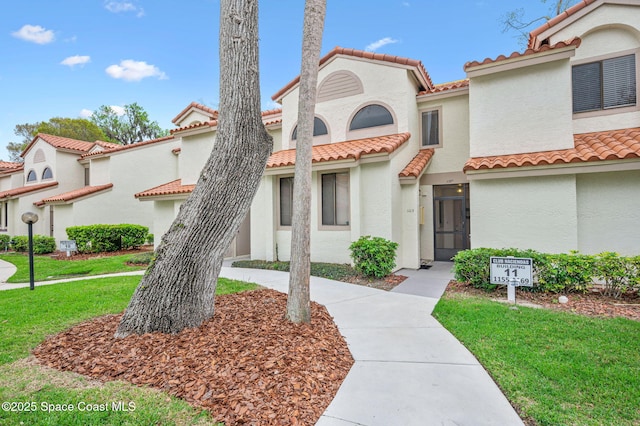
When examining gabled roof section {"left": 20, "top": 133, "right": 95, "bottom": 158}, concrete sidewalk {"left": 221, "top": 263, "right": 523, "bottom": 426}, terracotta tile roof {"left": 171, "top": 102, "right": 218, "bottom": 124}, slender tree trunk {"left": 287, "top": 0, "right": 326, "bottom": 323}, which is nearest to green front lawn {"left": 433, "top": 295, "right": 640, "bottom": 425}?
concrete sidewalk {"left": 221, "top": 263, "right": 523, "bottom": 426}

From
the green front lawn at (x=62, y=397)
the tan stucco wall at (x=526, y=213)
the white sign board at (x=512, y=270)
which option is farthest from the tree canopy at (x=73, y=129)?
the white sign board at (x=512, y=270)

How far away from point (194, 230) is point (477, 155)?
8.45m

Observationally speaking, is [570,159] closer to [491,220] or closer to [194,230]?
[491,220]

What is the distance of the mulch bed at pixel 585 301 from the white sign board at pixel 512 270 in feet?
1.79

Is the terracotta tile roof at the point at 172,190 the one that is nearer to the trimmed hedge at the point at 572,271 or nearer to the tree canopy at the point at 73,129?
the trimmed hedge at the point at 572,271

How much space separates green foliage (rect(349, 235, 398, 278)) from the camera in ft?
27.0

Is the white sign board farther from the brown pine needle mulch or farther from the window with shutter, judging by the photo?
Answer: the window with shutter

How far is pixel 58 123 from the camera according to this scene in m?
31.4

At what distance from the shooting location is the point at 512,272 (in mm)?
6172

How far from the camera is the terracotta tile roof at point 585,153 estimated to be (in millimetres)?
6930

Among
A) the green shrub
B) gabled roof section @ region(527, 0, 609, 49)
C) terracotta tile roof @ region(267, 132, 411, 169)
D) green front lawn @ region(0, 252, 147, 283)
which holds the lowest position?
green front lawn @ region(0, 252, 147, 283)

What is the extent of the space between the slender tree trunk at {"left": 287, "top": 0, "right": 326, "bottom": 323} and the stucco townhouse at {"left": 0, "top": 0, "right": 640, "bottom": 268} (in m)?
4.59

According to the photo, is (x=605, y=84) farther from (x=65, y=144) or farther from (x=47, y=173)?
(x=47, y=173)

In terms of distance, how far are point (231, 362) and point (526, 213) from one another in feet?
26.6
